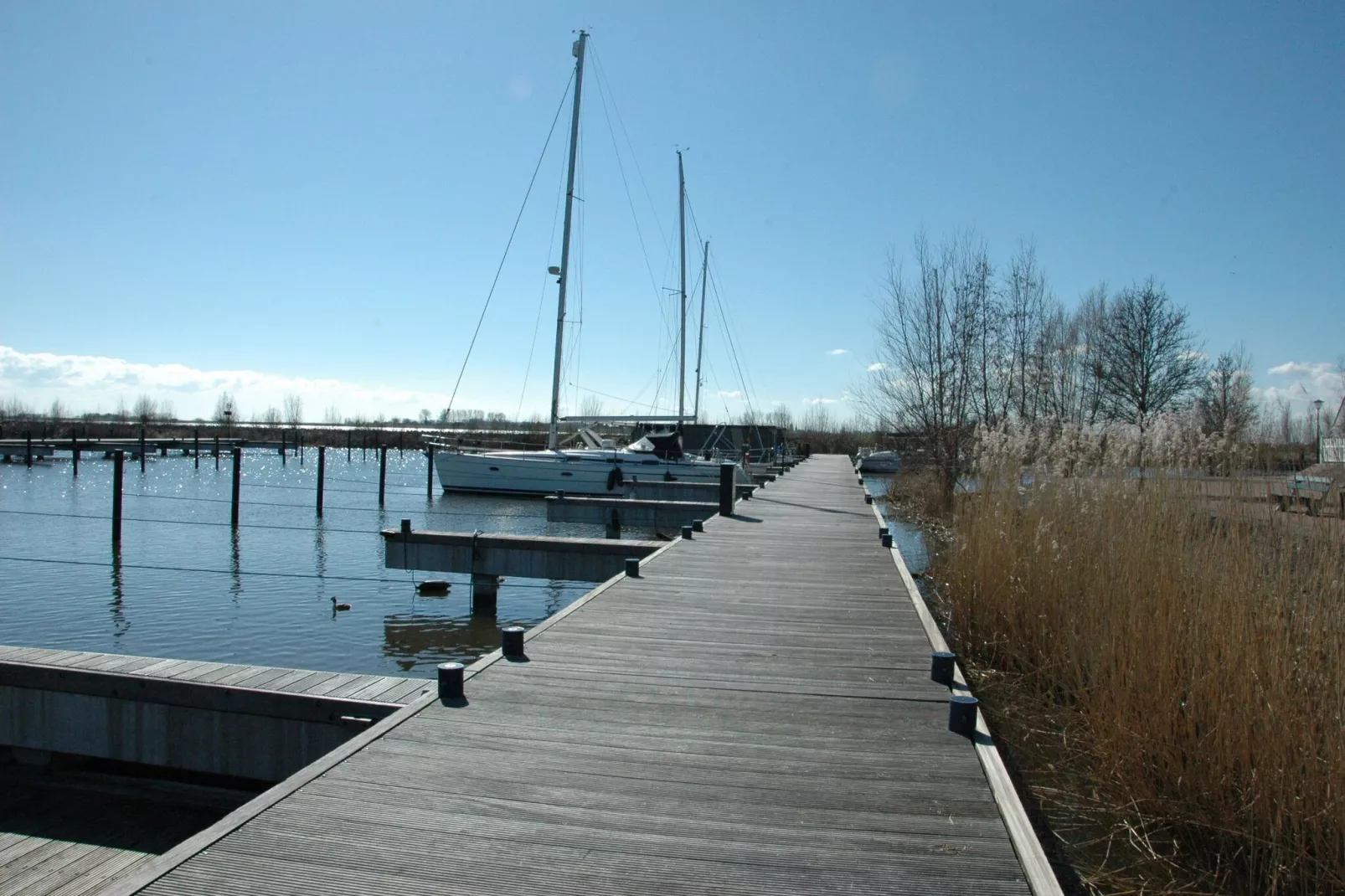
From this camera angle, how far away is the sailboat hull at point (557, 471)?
26188 mm

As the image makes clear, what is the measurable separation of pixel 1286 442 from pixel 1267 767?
1881mm

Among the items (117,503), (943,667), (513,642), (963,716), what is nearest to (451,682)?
(513,642)

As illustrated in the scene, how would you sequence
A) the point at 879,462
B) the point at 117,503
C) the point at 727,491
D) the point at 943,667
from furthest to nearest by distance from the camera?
the point at 879,462 → the point at 117,503 → the point at 727,491 → the point at 943,667

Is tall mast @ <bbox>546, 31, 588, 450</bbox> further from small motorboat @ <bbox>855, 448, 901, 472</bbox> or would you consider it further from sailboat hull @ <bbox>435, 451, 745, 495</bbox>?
small motorboat @ <bbox>855, 448, 901, 472</bbox>

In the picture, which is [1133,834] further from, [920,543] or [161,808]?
[920,543]

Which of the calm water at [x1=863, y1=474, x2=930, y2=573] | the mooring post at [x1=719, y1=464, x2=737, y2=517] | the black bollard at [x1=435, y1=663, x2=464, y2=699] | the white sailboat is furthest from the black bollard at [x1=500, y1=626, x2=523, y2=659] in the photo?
the white sailboat

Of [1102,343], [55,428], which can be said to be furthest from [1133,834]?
[55,428]

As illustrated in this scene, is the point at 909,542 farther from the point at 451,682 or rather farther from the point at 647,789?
the point at 647,789

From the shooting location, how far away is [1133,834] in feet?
12.1

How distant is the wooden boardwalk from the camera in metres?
2.48

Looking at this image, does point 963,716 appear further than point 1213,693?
Yes

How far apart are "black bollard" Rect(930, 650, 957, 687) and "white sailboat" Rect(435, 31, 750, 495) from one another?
19.7 meters

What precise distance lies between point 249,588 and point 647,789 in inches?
457

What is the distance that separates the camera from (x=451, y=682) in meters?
4.02
